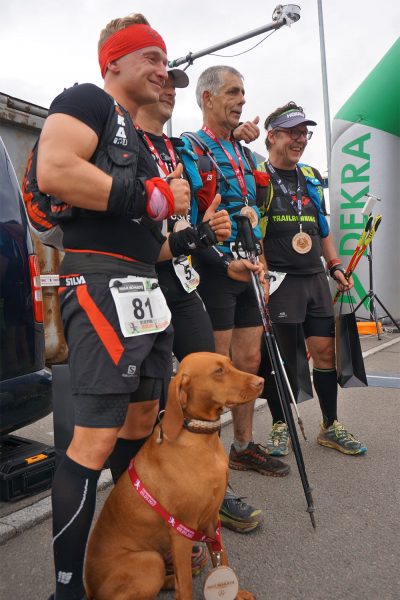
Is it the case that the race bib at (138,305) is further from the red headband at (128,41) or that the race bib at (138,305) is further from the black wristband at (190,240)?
the red headband at (128,41)

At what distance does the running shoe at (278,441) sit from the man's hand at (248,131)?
6.15ft

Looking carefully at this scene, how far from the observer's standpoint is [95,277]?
1.73 metres

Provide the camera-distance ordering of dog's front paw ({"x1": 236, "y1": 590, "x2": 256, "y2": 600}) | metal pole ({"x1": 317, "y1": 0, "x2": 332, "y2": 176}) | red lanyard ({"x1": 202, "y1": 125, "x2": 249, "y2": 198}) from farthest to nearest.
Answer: metal pole ({"x1": 317, "y1": 0, "x2": 332, "y2": 176}), red lanyard ({"x1": 202, "y1": 125, "x2": 249, "y2": 198}), dog's front paw ({"x1": 236, "y1": 590, "x2": 256, "y2": 600})

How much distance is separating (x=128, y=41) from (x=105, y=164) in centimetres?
53

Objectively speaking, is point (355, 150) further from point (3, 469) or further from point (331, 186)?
point (3, 469)

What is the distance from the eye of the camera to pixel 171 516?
69.7 inches

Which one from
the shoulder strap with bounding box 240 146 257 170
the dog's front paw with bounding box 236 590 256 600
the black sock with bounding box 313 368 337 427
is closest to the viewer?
the dog's front paw with bounding box 236 590 256 600

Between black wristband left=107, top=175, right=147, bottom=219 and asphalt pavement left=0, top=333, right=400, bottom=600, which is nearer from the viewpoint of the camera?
black wristband left=107, top=175, right=147, bottom=219

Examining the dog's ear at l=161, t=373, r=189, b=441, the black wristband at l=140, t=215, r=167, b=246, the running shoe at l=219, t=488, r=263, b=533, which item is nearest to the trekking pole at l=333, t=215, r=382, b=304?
the running shoe at l=219, t=488, r=263, b=533

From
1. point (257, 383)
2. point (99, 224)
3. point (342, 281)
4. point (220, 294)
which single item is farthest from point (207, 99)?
point (257, 383)

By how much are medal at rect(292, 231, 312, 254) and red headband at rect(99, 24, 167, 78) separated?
6.06ft

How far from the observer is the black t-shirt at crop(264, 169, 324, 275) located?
3.54m

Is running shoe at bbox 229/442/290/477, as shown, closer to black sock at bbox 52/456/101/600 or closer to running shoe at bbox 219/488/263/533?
running shoe at bbox 219/488/263/533

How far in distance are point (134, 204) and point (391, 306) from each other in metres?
9.49
